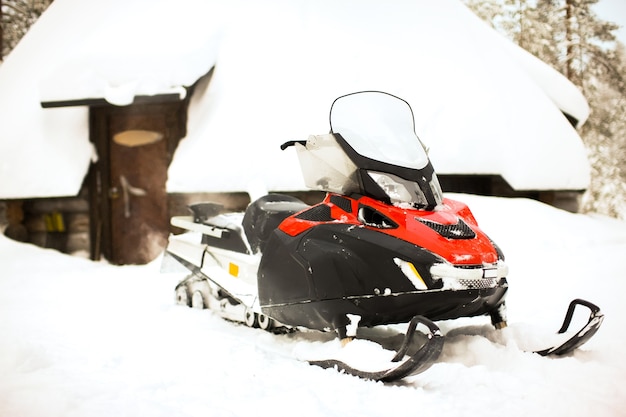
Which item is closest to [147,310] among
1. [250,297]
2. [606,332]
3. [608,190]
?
[250,297]

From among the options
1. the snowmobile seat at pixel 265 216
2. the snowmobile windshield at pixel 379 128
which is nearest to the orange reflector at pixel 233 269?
the snowmobile seat at pixel 265 216

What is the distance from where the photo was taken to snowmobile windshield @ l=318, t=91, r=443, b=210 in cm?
235

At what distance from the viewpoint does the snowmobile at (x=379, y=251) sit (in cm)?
217

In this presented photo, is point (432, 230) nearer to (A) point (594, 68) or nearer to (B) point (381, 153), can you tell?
(B) point (381, 153)

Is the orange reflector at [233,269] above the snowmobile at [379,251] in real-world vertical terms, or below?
below

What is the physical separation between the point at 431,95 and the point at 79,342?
561 centimetres

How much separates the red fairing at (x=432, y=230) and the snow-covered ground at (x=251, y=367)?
47 cm

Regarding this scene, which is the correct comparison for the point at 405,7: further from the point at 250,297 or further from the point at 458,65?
the point at 250,297

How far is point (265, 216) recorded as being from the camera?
3023mm

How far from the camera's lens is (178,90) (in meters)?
6.22

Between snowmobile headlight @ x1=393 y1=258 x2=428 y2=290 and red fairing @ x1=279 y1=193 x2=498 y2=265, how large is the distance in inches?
4.2

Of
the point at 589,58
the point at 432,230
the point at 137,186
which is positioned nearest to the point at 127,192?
the point at 137,186

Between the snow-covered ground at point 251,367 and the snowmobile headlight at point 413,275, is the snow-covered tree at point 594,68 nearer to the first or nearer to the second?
the snow-covered ground at point 251,367

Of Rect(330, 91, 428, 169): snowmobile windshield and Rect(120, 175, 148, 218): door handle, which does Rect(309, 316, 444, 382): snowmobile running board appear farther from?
Rect(120, 175, 148, 218): door handle
